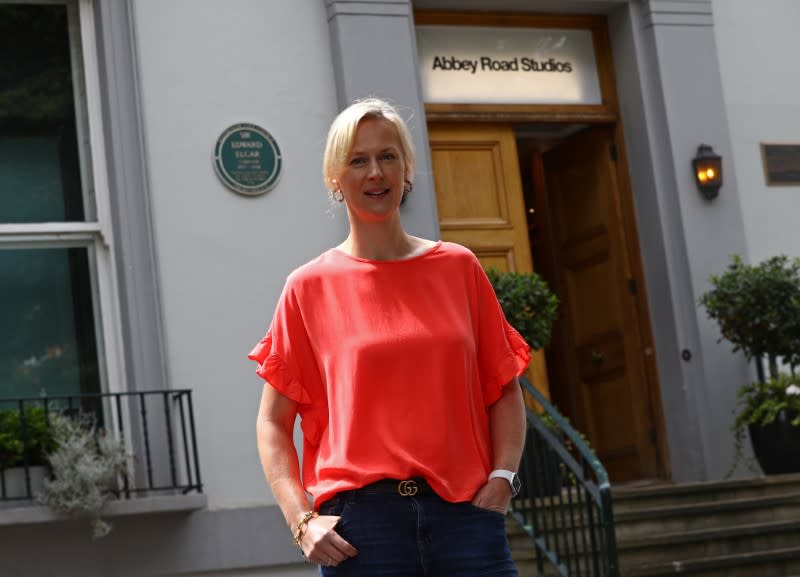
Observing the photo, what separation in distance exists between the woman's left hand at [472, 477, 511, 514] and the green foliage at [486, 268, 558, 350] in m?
5.37

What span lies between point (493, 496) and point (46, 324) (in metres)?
5.34

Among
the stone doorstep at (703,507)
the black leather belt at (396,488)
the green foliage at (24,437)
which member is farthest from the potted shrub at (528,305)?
the black leather belt at (396,488)

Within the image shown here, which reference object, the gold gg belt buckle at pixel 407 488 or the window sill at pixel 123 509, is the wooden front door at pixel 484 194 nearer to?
Answer: the window sill at pixel 123 509

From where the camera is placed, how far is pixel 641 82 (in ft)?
30.3

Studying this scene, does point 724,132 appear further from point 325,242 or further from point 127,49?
point 127,49

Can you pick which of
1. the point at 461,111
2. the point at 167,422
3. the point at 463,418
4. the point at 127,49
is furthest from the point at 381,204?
the point at 461,111

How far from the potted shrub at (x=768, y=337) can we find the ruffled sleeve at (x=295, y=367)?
608 centimetres

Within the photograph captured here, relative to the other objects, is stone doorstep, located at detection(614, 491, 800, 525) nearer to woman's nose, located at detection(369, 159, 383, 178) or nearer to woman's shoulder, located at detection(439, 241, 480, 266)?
woman's shoulder, located at detection(439, 241, 480, 266)

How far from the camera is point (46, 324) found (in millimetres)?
7590

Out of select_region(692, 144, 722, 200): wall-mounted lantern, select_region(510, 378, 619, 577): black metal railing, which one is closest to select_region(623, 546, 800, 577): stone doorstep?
select_region(510, 378, 619, 577): black metal railing

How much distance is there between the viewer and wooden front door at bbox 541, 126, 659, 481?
9352mm

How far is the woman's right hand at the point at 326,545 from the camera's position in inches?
100

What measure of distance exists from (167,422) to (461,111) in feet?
9.31

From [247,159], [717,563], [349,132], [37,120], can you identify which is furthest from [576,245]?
[349,132]
